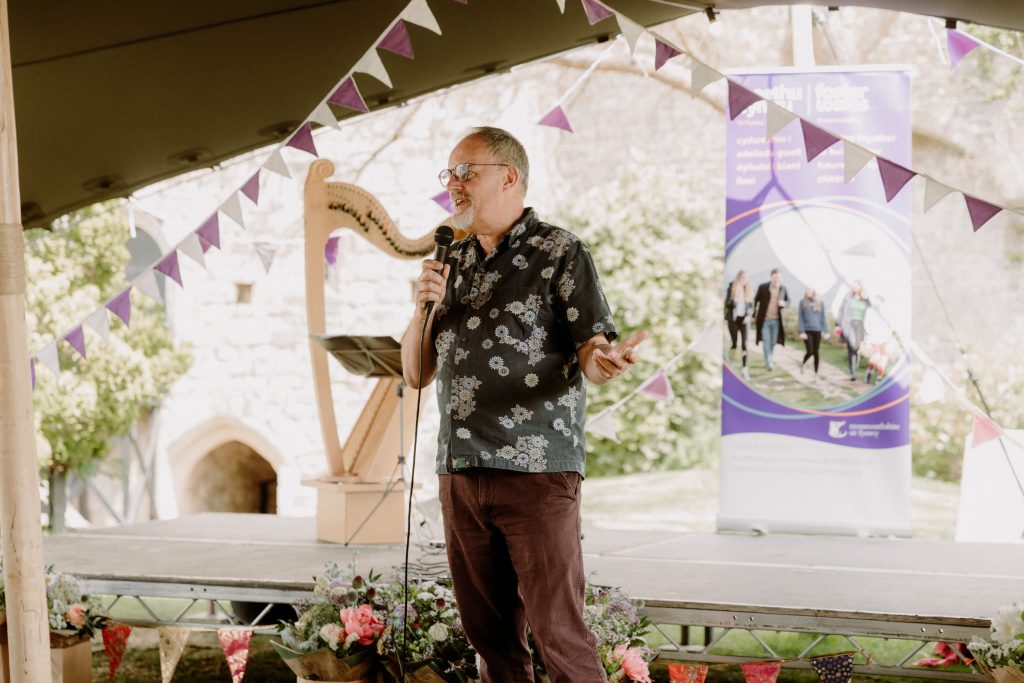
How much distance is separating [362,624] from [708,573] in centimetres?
127

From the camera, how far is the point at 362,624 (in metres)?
3.20

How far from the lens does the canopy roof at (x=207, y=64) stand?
354 cm

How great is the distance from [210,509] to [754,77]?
7.29m

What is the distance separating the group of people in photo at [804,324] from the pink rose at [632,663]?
2355 mm

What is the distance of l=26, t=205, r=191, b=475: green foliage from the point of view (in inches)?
337

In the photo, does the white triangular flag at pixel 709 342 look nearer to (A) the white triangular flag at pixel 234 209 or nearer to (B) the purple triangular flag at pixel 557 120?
(B) the purple triangular flag at pixel 557 120

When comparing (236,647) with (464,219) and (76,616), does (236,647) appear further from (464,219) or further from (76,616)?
(464,219)

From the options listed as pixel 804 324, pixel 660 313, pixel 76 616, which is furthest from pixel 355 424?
pixel 660 313

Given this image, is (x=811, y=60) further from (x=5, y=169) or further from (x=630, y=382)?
(x=630, y=382)

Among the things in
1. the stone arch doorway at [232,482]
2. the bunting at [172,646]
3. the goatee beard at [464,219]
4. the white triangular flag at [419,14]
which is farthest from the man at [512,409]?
the stone arch doorway at [232,482]

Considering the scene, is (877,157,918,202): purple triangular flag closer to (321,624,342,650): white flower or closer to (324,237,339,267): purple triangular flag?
(321,624,342,650): white flower

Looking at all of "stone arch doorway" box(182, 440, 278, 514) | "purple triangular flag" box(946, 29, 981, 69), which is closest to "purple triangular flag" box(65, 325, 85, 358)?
"purple triangular flag" box(946, 29, 981, 69)

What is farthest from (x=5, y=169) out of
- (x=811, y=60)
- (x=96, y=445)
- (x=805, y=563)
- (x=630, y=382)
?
(x=630, y=382)

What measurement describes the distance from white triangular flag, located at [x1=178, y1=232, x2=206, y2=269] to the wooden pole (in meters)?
1.79
